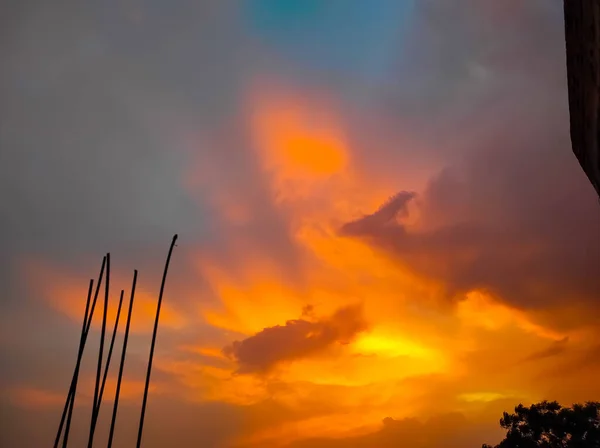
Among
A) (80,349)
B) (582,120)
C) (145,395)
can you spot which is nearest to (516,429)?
(145,395)

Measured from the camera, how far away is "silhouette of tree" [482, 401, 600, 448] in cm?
3092

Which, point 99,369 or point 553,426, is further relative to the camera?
point 553,426

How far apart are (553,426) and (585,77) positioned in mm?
32606

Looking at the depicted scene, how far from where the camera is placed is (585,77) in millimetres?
6559

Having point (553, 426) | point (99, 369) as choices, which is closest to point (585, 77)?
point (99, 369)

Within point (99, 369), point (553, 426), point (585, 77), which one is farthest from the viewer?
point (553, 426)

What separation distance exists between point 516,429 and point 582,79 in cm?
3308

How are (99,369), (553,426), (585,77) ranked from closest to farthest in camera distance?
(585,77), (99,369), (553,426)

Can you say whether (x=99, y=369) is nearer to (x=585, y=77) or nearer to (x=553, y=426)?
(x=585, y=77)

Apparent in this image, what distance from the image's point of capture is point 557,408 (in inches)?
1287

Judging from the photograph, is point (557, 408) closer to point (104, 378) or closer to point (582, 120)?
point (104, 378)

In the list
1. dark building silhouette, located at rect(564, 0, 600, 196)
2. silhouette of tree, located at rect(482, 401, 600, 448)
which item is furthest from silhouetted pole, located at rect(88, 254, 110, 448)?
silhouette of tree, located at rect(482, 401, 600, 448)

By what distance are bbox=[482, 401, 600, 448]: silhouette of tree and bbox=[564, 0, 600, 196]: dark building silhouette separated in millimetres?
30103

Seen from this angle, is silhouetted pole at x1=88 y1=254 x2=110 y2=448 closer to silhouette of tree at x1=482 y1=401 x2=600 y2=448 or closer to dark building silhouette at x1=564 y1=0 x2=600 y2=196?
dark building silhouette at x1=564 y1=0 x2=600 y2=196
